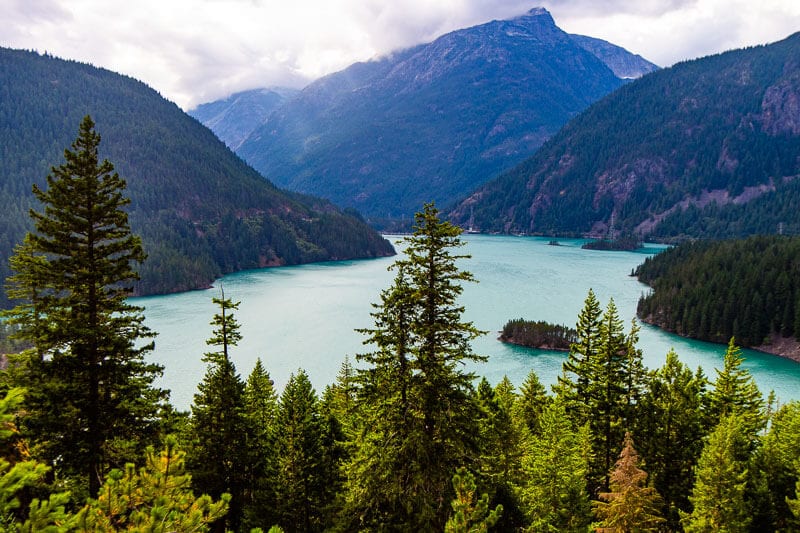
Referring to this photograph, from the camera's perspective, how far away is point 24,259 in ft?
48.2

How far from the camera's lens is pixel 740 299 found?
96.0 metres

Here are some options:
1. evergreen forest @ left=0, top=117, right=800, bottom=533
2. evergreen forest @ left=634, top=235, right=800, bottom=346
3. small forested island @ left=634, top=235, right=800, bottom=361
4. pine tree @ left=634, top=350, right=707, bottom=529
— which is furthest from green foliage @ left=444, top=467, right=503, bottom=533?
evergreen forest @ left=634, top=235, right=800, bottom=346

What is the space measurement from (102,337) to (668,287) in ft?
410

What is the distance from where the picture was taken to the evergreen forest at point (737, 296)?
91562 mm

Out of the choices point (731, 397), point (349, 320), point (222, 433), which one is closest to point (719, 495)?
point (731, 397)

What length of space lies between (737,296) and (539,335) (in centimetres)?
4424

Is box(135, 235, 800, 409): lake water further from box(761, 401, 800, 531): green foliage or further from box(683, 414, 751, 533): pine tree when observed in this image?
box(683, 414, 751, 533): pine tree

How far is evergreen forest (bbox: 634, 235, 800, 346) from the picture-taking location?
91.6m

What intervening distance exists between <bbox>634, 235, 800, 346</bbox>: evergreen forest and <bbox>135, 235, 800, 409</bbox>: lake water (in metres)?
4.46

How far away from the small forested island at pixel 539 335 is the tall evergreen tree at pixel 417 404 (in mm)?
73066

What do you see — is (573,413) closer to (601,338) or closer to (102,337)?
(601,338)

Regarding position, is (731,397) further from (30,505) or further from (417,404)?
(30,505)

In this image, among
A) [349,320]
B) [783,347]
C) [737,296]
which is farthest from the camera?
[349,320]

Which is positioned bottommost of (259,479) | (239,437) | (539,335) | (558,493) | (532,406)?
(539,335)
